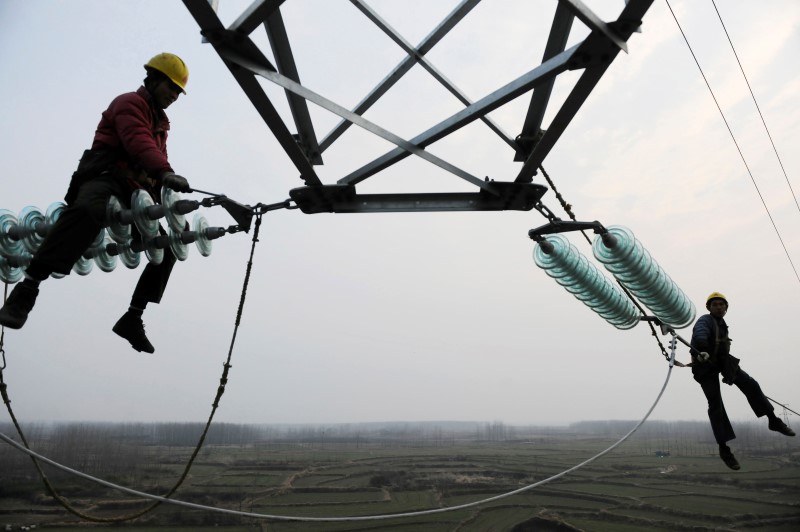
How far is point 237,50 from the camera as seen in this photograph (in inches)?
168

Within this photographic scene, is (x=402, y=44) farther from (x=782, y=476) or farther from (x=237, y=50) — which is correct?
(x=782, y=476)

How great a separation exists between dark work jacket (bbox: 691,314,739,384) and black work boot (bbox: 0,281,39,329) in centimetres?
727

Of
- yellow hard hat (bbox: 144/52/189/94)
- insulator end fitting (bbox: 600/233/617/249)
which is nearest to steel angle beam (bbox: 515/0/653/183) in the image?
insulator end fitting (bbox: 600/233/617/249)

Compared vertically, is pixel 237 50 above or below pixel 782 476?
above

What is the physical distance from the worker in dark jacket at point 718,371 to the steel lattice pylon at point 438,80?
3136 millimetres

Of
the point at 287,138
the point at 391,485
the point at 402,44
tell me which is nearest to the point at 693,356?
the point at 402,44

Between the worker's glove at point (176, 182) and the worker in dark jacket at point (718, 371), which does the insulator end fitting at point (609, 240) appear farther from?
the worker's glove at point (176, 182)

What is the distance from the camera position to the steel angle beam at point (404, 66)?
5730 millimetres

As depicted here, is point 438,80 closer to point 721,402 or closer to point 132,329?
point 132,329

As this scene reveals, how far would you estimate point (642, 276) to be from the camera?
5996 mm

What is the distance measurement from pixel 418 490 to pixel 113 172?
11772 centimetres

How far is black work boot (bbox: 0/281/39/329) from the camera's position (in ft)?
13.3

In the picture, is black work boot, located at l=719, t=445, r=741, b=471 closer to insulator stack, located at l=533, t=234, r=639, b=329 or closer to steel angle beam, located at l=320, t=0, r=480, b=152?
insulator stack, located at l=533, t=234, r=639, b=329

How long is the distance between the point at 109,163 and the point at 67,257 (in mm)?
860
